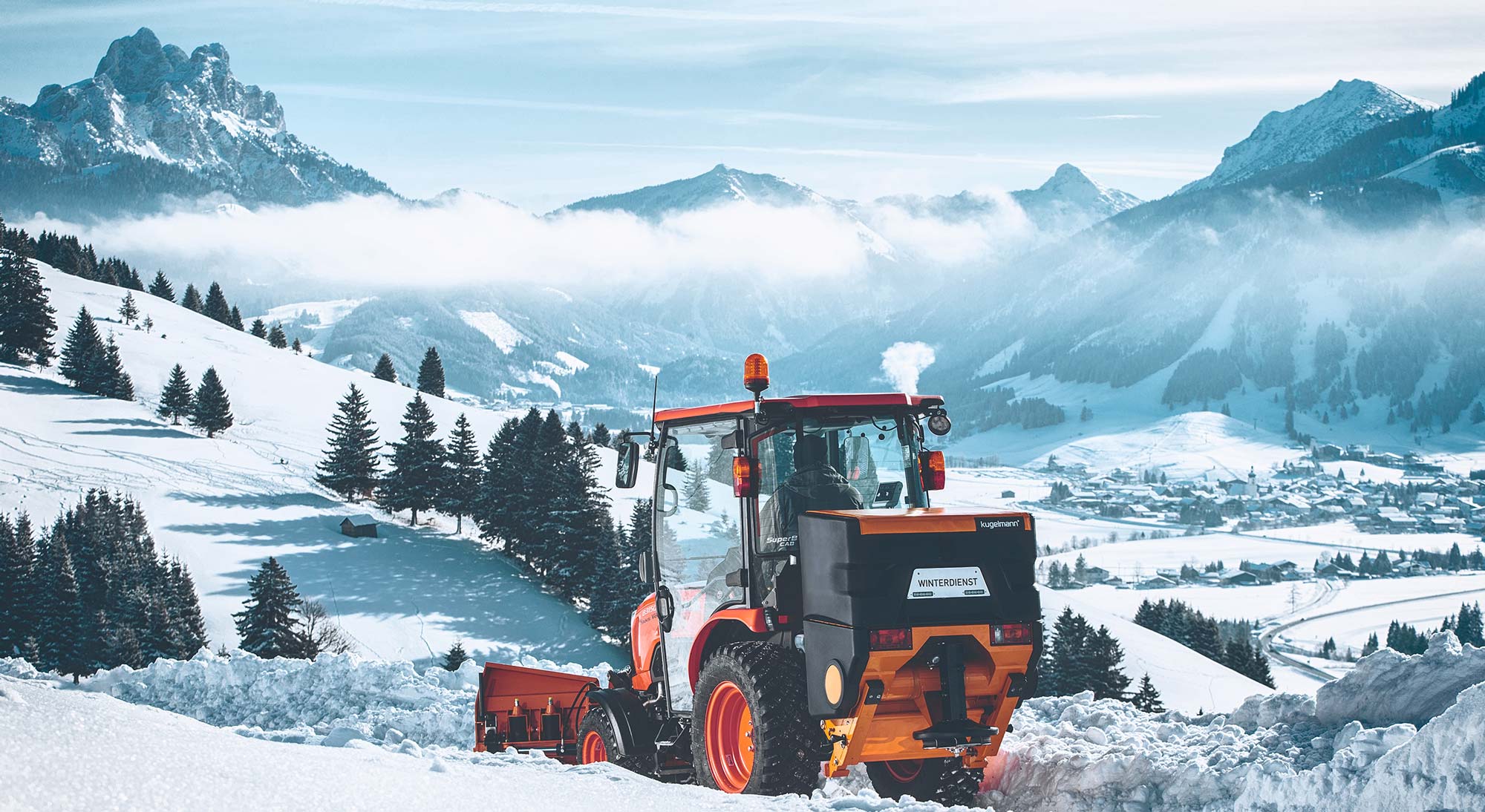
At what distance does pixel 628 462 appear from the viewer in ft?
33.0

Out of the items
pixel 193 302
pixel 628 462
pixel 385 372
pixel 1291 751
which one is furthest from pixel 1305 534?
pixel 628 462

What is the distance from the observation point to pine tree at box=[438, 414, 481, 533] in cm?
6269

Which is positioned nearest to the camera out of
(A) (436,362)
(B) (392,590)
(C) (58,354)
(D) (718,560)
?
(D) (718,560)

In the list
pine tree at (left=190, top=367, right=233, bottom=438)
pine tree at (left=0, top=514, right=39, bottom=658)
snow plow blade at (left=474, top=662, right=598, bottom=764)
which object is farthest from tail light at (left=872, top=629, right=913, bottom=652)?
pine tree at (left=190, top=367, right=233, bottom=438)

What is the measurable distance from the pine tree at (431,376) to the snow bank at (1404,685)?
98.4m

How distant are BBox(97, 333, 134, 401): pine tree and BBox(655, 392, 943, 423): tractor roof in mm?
78780

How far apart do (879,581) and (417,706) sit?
12.6 metres

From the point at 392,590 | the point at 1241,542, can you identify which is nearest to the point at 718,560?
the point at 392,590

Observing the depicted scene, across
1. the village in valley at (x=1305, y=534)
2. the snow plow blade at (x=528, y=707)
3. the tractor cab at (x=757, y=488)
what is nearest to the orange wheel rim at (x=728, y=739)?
the tractor cab at (x=757, y=488)

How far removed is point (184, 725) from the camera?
815 centimetres

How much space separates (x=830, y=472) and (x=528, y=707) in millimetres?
6290

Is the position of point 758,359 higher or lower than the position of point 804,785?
higher

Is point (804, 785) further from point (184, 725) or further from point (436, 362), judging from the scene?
point (436, 362)

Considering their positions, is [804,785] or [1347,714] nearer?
[804,785]
